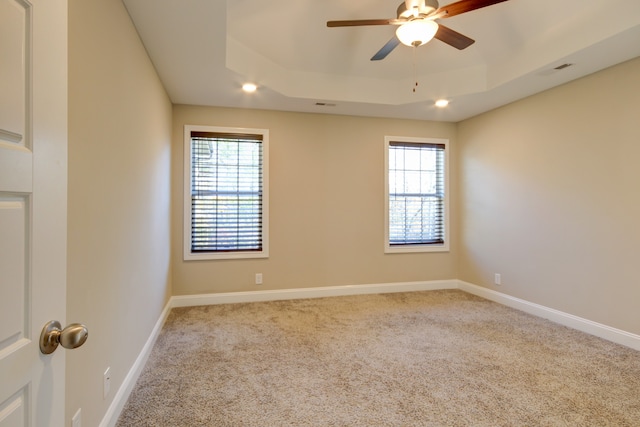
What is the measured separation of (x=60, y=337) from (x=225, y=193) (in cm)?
328

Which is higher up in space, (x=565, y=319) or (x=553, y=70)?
(x=553, y=70)

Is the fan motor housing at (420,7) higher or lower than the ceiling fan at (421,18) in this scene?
higher

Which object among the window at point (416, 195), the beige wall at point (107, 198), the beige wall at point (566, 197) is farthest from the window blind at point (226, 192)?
the beige wall at point (566, 197)

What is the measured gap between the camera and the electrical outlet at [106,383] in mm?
1612

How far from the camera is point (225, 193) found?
12.9 feet

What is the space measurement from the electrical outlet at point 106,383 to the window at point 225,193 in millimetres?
2200

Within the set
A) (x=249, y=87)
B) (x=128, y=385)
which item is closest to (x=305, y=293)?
(x=128, y=385)

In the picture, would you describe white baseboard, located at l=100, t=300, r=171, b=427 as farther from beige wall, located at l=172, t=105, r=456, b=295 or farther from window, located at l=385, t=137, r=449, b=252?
window, located at l=385, t=137, r=449, b=252

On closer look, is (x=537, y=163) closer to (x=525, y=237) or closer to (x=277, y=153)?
(x=525, y=237)

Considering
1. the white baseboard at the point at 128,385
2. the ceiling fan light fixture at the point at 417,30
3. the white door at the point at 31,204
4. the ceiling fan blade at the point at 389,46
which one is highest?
the ceiling fan blade at the point at 389,46

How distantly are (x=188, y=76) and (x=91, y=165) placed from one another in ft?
6.10

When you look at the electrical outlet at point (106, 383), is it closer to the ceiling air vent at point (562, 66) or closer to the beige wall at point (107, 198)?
the beige wall at point (107, 198)

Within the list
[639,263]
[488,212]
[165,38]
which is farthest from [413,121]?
[165,38]

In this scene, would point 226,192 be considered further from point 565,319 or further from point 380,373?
point 565,319
